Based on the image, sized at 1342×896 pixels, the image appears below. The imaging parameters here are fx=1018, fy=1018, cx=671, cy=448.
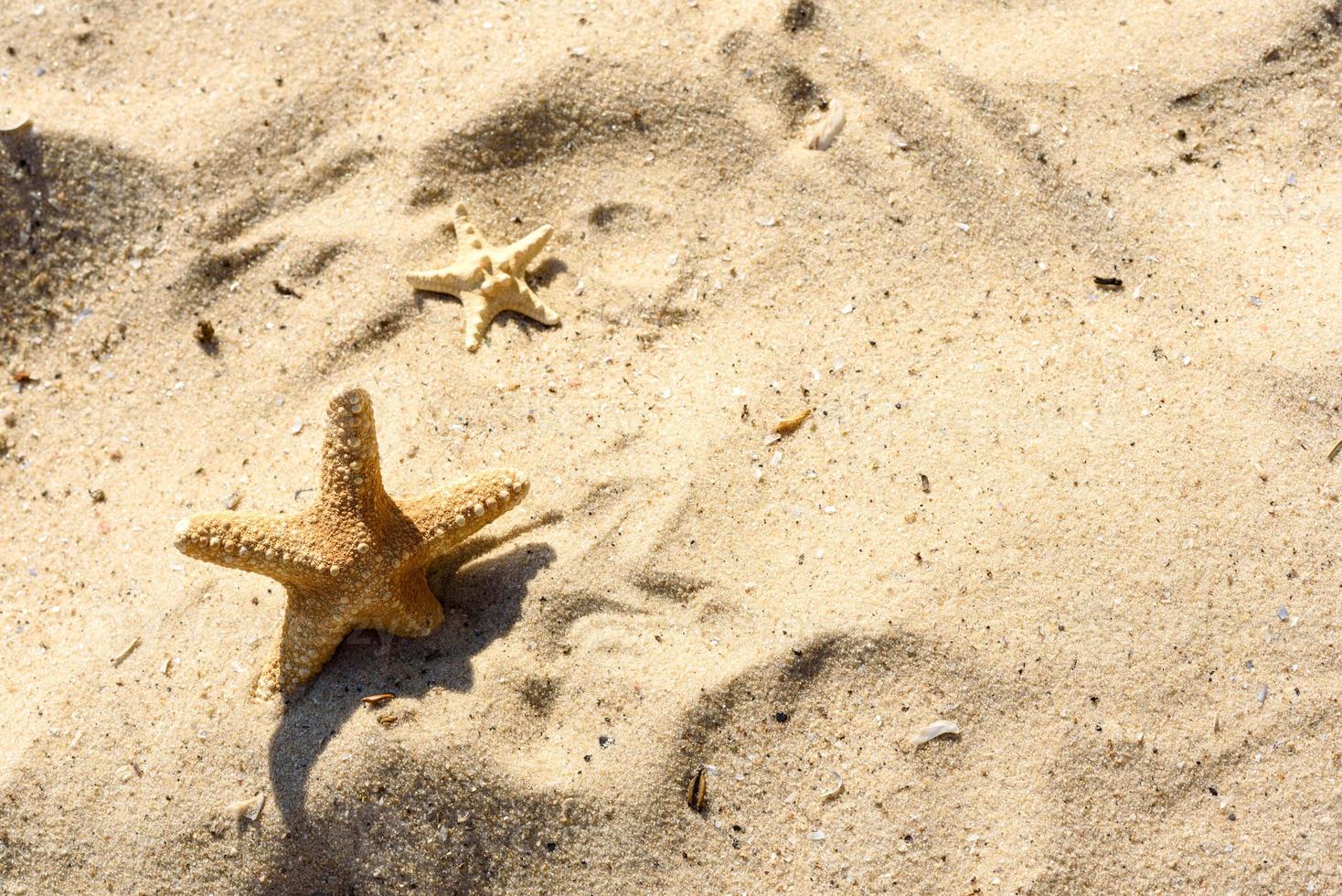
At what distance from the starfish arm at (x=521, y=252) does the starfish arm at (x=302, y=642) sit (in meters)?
1.51

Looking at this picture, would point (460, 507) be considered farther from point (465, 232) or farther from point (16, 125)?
point (16, 125)

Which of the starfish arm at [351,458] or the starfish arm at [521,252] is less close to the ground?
the starfish arm at [521,252]

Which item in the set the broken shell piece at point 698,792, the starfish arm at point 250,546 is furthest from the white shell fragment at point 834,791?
the starfish arm at point 250,546

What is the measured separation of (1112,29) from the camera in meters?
4.46

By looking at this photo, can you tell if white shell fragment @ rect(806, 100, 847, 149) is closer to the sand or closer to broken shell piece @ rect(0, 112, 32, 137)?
the sand

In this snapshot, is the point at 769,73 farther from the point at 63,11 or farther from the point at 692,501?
the point at 63,11

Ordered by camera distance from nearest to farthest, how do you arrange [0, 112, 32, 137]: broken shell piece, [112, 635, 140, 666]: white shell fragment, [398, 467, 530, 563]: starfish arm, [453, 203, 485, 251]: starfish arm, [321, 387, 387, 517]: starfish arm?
[321, 387, 387, 517]: starfish arm < [398, 467, 530, 563]: starfish arm < [112, 635, 140, 666]: white shell fragment < [453, 203, 485, 251]: starfish arm < [0, 112, 32, 137]: broken shell piece

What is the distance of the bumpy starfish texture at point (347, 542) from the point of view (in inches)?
127

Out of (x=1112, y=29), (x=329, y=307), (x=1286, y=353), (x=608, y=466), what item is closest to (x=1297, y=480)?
(x=1286, y=353)

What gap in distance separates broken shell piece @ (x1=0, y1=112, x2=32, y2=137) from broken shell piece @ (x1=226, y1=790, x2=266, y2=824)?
311cm

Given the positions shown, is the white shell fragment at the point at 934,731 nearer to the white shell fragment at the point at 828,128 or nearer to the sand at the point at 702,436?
the sand at the point at 702,436

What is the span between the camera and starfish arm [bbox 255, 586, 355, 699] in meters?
3.43

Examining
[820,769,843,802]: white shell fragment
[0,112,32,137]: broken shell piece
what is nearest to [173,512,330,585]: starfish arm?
[820,769,843,802]: white shell fragment

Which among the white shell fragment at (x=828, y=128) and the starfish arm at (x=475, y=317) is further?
the white shell fragment at (x=828, y=128)
